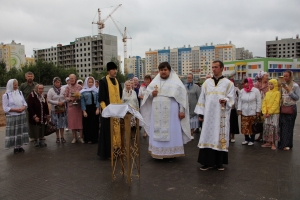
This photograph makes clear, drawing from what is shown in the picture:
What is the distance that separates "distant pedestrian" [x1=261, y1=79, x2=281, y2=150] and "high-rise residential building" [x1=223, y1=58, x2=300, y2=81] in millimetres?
69094

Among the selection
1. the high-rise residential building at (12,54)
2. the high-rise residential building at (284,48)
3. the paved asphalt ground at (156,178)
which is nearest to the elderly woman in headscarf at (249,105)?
the paved asphalt ground at (156,178)

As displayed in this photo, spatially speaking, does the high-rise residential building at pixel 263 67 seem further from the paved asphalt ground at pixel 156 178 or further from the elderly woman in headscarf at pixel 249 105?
the paved asphalt ground at pixel 156 178

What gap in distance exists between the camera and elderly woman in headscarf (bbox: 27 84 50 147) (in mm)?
7043

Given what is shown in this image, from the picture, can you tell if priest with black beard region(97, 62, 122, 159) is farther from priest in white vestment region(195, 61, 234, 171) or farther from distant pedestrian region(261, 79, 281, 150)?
distant pedestrian region(261, 79, 281, 150)

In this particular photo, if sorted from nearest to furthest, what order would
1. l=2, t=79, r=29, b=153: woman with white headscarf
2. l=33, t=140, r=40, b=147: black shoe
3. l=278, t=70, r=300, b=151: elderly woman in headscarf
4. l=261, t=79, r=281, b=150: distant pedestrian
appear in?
l=278, t=70, r=300, b=151: elderly woman in headscarf → l=261, t=79, r=281, b=150: distant pedestrian → l=2, t=79, r=29, b=153: woman with white headscarf → l=33, t=140, r=40, b=147: black shoe

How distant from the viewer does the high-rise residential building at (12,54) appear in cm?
10769

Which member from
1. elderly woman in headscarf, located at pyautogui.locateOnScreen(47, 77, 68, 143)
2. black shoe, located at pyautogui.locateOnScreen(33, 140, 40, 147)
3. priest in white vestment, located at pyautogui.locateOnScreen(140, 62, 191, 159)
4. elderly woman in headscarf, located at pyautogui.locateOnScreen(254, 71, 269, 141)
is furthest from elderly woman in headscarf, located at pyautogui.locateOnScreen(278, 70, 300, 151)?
black shoe, located at pyautogui.locateOnScreen(33, 140, 40, 147)

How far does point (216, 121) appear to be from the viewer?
498 cm

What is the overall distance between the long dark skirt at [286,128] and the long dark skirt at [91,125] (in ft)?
15.8

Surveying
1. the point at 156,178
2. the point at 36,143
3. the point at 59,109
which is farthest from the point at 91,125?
the point at 156,178

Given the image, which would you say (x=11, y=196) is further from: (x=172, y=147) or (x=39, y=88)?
(x=39, y=88)

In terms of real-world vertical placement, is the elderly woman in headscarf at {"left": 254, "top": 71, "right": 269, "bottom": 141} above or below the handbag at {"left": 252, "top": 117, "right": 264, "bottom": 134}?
above

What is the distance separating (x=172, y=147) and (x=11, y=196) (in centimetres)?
301

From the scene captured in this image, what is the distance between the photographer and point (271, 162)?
5.45m
